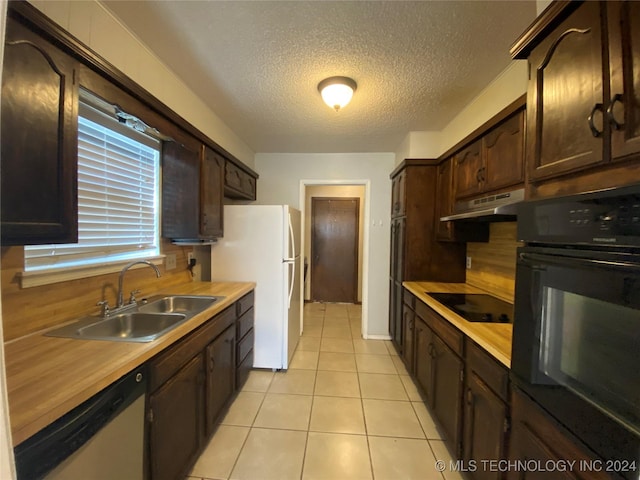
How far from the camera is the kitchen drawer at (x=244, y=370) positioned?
221 cm

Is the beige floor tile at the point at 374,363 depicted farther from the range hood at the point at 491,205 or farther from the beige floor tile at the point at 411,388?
the range hood at the point at 491,205

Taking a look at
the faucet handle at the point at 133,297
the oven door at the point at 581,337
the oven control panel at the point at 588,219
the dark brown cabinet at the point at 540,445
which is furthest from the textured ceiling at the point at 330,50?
the dark brown cabinet at the point at 540,445

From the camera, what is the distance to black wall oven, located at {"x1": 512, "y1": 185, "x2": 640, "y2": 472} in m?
0.65

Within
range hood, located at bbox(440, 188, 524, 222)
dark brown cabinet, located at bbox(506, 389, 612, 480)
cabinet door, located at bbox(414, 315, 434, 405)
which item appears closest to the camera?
dark brown cabinet, located at bbox(506, 389, 612, 480)

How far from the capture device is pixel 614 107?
0.73m

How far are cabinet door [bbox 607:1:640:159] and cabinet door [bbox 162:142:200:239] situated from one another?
2.26 meters

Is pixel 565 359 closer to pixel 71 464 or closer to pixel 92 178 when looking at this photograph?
pixel 71 464

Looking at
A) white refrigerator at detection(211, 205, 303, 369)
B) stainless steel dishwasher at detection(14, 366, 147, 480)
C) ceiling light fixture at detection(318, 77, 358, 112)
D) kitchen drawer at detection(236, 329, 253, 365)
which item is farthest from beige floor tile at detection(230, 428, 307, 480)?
ceiling light fixture at detection(318, 77, 358, 112)

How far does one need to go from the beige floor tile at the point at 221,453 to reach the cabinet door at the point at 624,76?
2.22 m

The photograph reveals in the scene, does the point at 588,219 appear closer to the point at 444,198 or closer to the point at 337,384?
the point at 444,198

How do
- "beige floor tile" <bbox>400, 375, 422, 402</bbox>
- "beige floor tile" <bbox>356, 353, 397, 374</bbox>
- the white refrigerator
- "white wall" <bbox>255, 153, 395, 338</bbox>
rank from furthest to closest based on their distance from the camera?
"white wall" <bbox>255, 153, 395, 338</bbox> < "beige floor tile" <bbox>356, 353, 397, 374</bbox> < the white refrigerator < "beige floor tile" <bbox>400, 375, 422, 402</bbox>

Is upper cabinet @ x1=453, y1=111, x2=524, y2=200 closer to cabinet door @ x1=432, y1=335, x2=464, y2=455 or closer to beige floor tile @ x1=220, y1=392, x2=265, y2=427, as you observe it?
cabinet door @ x1=432, y1=335, x2=464, y2=455

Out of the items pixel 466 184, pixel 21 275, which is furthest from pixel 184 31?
pixel 466 184

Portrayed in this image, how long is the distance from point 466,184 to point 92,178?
2607 millimetres
